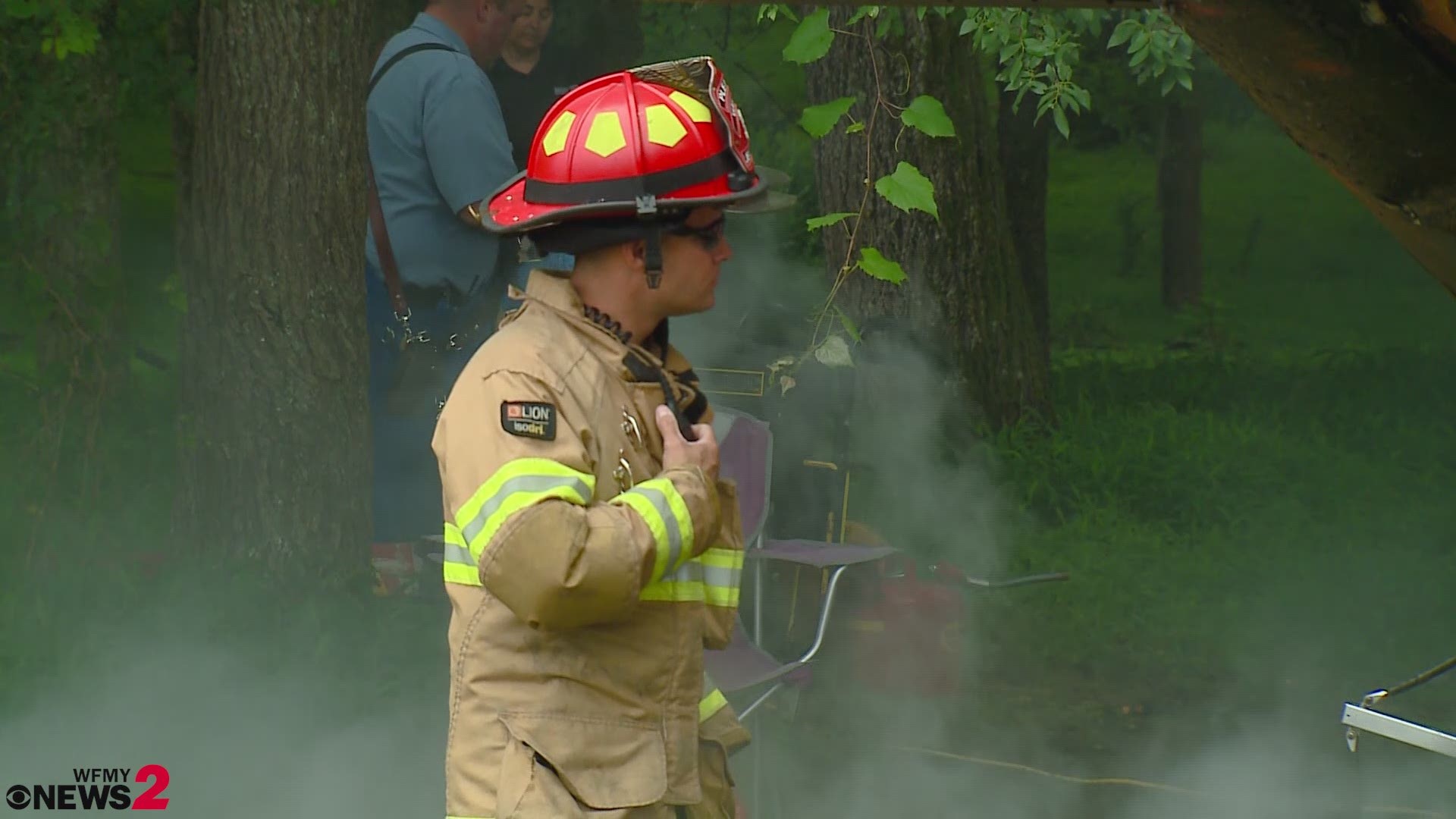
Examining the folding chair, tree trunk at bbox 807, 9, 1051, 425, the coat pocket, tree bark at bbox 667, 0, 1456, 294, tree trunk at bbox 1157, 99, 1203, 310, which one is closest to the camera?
tree bark at bbox 667, 0, 1456, 294

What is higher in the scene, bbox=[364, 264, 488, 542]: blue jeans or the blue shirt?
the blue shirt

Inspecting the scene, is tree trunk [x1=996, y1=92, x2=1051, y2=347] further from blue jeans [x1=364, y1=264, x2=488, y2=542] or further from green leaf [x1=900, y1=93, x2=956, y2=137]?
green leaf [x1=900, y1=93, x2=956, y2=137]

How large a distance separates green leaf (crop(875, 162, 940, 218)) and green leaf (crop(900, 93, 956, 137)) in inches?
5.1

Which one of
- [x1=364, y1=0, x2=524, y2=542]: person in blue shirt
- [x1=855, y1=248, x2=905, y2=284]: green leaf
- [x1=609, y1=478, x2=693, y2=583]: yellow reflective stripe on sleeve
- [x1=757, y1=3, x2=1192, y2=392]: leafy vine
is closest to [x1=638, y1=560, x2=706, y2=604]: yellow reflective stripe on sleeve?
[x1=609, y1=478, x2=693, y2=583]: yellow reflective stripe on sleeve

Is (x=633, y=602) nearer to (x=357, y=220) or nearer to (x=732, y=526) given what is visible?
(x=732, y=526)

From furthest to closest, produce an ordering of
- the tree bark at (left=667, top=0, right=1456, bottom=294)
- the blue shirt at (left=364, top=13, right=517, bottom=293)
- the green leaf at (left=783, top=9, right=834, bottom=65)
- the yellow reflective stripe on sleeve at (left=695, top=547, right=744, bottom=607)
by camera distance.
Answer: the blue shirt at (left=364, top=13, right=517, bottom=293) < the green leaf at (left=783, top=9, right=834, bottom=65) < the yellow reflective stripe on sleeve at (left=695, top=547, right=744, bottom=607) < the tree bark at (left=667, top=0, right=1456, bottom=294)

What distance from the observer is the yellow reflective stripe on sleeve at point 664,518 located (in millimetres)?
2180

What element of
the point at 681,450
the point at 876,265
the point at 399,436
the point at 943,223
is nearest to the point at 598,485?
the point at 681,450

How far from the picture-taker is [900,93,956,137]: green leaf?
3.93 m

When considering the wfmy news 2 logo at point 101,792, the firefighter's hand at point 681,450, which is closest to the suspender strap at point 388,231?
the wfmy news 2 logo at point 101,792

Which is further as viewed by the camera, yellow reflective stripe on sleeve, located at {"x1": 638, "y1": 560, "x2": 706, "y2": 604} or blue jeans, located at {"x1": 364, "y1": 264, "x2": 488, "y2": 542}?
blue jeans, located at {"x1": 364, "y1": 264, "x2": 488, "y2": 542}

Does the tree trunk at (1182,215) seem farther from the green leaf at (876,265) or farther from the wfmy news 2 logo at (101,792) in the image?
the wfmy news 2 logo at (101,792)

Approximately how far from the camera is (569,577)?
210cm

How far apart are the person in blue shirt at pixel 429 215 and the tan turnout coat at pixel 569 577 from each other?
3351 mm
